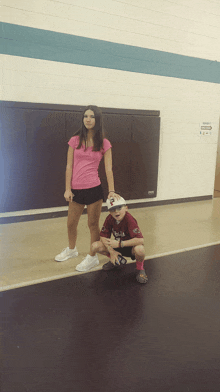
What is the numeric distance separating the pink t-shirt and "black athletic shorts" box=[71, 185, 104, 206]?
34mm

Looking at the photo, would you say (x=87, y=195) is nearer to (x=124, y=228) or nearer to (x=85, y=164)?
(x=85, y=164)

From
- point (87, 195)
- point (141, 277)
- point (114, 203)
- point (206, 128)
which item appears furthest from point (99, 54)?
point (141, 277)

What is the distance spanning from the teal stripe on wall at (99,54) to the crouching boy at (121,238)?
111 inches

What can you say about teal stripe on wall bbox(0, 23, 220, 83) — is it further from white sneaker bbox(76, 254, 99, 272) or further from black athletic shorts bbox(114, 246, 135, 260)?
black athletic shorts bbox(114, 246, 135, 260)

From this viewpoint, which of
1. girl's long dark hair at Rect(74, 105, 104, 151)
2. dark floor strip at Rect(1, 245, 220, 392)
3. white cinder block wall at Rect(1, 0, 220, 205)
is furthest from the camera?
white cinder block wall at Rect(1, 0, 220, 205)

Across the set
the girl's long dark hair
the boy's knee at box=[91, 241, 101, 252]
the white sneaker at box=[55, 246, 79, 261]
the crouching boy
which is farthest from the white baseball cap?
the white sneaker at box=[55, 246, 79, 261]

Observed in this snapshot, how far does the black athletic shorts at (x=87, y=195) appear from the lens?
8.70 feet

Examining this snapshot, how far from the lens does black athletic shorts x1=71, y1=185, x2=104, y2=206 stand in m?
2.65

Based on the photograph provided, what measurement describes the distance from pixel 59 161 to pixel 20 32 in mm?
1719

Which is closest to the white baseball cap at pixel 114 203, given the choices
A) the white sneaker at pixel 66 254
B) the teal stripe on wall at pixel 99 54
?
the white sneaker at pixel 66 254

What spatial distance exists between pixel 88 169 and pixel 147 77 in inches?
123

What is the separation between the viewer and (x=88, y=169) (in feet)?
8.70

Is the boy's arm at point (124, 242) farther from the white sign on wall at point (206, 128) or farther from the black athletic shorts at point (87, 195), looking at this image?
the white sign on wall at point (206, 128)

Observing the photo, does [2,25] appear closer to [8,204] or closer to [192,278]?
[8,204]
